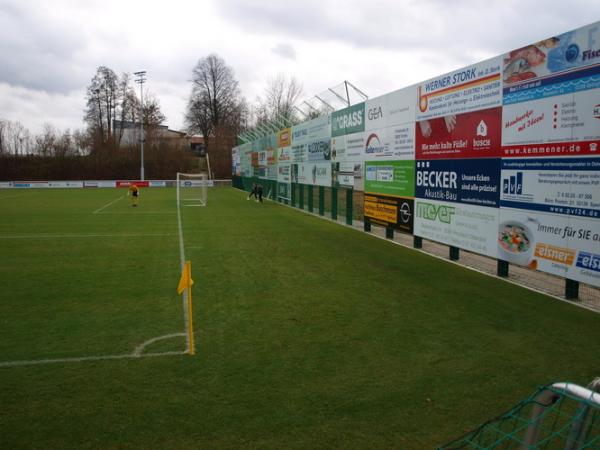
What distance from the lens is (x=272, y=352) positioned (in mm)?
6684

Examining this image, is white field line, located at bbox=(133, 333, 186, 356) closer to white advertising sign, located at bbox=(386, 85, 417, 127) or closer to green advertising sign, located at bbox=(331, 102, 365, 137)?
white advertising sign, located at bbox=(386, 85, 417, 127)

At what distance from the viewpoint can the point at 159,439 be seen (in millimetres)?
4562

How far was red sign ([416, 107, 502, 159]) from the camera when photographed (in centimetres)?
1126

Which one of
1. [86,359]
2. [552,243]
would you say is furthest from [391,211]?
[86,359]

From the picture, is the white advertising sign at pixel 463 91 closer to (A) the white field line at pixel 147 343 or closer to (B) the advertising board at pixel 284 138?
(A) the white field line at pixel 147 343

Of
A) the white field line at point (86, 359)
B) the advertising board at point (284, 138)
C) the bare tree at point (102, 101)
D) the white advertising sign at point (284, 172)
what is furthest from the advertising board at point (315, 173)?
the bare tree at point (102, 101)

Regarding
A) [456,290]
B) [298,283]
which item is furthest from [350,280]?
[456,290]

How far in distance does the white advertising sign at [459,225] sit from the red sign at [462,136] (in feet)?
3.90

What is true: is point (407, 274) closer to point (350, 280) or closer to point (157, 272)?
point (350, 280)

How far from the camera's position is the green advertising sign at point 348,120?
19.5 m

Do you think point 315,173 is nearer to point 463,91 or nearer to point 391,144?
point 391,144

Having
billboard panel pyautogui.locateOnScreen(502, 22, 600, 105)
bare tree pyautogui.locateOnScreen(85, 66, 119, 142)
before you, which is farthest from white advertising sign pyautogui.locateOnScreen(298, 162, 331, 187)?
bare tree pyautogui.locateOnScreen(85, 66, 119, 142)

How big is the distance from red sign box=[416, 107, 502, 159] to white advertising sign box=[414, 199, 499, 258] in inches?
46.8

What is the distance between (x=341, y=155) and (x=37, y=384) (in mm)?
17124
